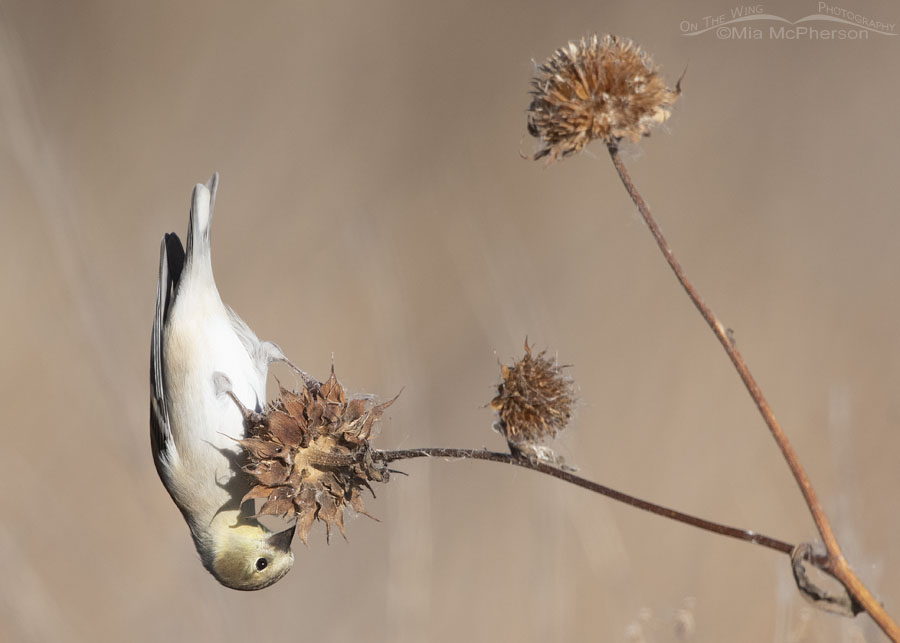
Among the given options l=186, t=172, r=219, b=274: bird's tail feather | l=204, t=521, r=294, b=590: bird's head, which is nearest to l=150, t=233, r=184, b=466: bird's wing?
l=186, t=172, r=219, b=274: bird's tail feather

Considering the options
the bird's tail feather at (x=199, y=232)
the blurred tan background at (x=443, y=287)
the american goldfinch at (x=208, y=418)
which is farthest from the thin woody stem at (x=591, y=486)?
the blurred tan background at (x=443, y=287)

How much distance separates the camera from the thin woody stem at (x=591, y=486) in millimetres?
1312

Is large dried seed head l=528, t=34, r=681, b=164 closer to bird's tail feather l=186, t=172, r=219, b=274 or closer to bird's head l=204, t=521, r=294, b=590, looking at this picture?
bird's tail feather l=186, t=172, r=219, b=274

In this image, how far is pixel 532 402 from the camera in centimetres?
177

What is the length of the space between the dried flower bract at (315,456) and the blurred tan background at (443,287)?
1.47m

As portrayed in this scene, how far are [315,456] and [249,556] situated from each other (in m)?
0.87

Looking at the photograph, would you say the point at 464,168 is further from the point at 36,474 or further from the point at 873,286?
the point at 36,474

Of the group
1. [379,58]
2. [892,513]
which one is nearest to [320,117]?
[379,58]

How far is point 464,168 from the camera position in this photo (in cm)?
590

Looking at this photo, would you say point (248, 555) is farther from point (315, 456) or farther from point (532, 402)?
point (532, 402)

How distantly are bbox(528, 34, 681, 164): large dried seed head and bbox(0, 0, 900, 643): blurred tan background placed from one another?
6.00 feet

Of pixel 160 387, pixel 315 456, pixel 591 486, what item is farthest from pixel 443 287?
pixel 591 486

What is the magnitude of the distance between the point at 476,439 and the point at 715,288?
1839 mm

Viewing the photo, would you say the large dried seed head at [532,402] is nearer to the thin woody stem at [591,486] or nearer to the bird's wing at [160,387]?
the thin woody stem at [591,486]
